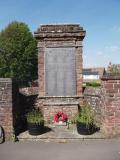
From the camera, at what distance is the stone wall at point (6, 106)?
8156 mm

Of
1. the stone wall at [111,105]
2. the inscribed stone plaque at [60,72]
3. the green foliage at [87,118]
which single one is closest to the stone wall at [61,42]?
the inscribed stone plaque at [60,72]

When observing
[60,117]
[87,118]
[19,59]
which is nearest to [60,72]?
[60,117]

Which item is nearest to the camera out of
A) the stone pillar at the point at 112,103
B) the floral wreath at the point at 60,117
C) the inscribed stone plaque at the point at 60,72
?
the stone pillar at the point at 112,103

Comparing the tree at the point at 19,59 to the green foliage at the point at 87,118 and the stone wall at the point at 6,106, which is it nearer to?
the green foliage at the point at 87,118

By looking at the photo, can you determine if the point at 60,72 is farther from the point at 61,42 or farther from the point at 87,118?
the point at 87,118

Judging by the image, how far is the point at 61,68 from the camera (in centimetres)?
1023

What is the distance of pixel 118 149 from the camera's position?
7164 mm

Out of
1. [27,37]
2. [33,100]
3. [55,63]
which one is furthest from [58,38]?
[27,37]

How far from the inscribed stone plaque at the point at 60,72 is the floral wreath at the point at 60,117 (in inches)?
30.1

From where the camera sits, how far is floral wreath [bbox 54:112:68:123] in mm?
9875

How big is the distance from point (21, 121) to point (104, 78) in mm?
3190

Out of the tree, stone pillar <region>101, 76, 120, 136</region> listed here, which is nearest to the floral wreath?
stone pillar <region>101, 76, 120, 136</region>

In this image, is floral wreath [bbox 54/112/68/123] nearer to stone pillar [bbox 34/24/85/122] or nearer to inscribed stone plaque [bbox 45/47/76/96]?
stone pillar [bbox 34/24/85/122]

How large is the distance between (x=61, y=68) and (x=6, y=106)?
2.88m
